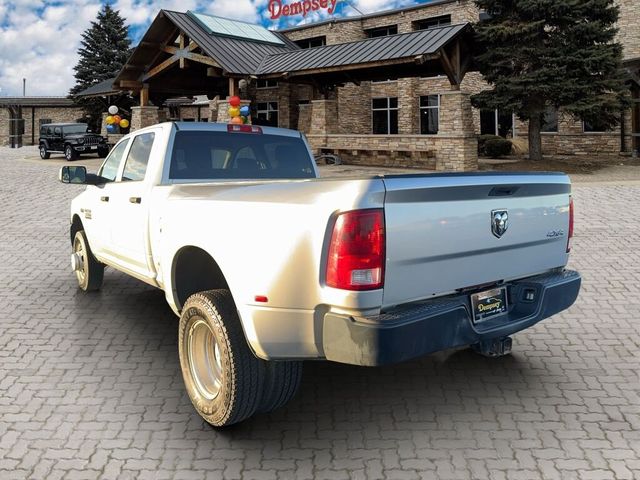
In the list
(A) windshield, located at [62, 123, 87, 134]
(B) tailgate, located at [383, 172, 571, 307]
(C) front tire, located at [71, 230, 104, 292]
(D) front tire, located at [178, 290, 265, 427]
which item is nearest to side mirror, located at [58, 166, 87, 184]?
(C) front tire, located at [71, 230, 104, 292]

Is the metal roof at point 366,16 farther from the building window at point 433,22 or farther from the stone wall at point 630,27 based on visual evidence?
the stone wall at point 630,27

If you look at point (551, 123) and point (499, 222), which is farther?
point (551, 123)

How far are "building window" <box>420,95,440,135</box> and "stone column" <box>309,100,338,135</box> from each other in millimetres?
10208

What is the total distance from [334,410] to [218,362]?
2.82ft

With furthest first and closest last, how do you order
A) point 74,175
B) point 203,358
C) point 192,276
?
point 74,175 → point 192,276 → point 203,358

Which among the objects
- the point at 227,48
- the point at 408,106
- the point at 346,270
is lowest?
the point at 346,270

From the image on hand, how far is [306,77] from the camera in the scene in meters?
28.8

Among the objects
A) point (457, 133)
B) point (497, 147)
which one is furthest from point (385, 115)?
point (457, 133)

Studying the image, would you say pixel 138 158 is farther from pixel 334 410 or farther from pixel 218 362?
pixel 334 410

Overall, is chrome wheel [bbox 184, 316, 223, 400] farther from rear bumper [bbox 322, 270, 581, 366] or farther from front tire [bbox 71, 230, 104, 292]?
front tire [bbox 71, 230, 104, 292]

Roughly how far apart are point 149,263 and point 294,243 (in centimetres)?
216

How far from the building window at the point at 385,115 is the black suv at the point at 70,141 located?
15.9 m

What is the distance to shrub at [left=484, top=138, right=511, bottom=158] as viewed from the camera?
30.2 m

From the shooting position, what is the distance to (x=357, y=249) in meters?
3.24
